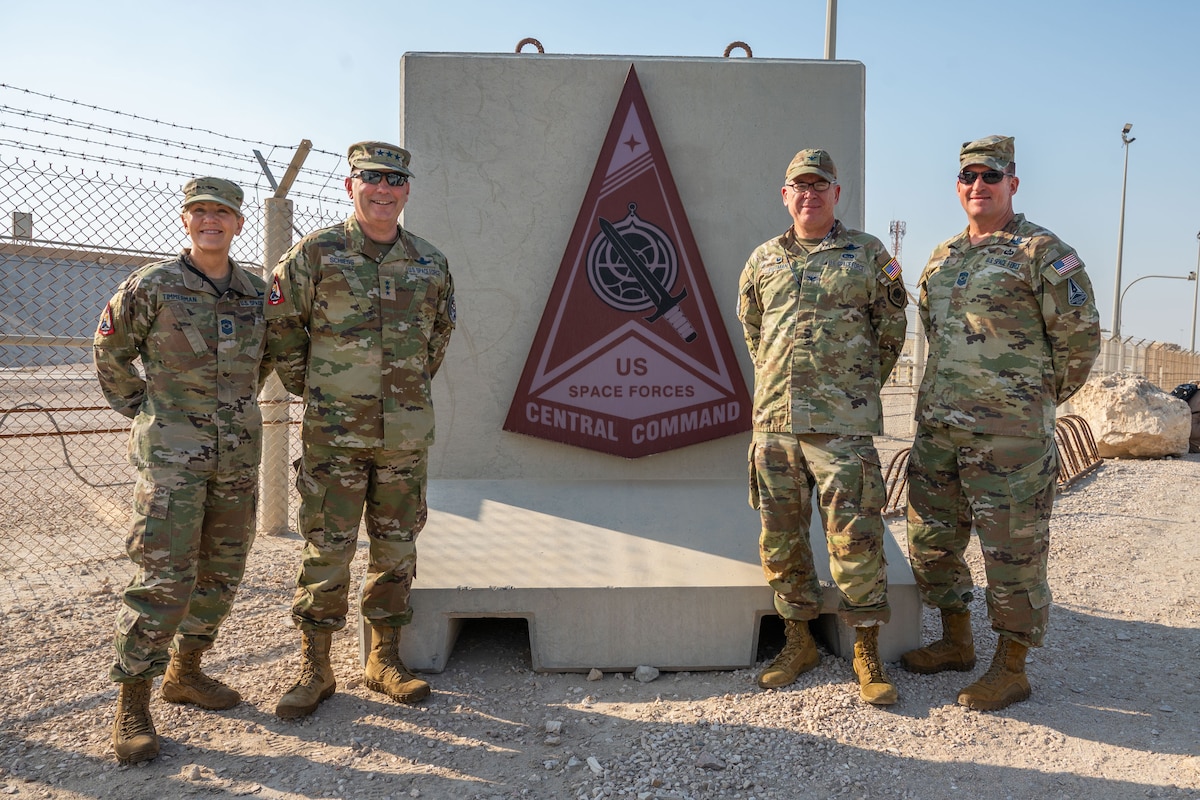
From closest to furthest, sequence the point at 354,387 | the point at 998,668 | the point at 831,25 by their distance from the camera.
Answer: the point at 354,387 → the point at 998,668 → the point at 831,25

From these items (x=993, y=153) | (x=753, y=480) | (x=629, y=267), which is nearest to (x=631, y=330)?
(x=629, y=267)

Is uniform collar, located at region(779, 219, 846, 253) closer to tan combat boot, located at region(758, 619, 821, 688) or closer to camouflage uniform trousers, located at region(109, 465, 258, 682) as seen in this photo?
tan combat boot, located at region(758, 619, 821, 688)

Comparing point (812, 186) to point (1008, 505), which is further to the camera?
point (812, 186)

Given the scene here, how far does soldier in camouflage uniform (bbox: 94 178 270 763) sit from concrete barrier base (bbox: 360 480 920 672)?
0.78 metres

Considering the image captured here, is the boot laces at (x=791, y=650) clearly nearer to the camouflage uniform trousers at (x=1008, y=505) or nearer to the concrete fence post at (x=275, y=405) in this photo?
the camouflage uniform trousers at (x=1008, y=505)

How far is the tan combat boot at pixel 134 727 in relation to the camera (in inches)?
113

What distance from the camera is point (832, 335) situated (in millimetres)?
3469

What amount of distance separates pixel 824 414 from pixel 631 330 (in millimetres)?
1377

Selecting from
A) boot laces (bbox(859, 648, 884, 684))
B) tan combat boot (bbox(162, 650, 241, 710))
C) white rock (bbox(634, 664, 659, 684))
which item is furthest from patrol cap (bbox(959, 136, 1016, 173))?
tan combat boot (bbox(162, 650, 241, 710))

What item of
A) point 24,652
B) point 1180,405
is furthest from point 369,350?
point 1180,405

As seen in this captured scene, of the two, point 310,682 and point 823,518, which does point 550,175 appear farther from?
point 310,682

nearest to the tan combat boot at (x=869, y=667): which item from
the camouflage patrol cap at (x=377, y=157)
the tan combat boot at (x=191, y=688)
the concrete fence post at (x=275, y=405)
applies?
the tan combat boot at (x=191, y=688)

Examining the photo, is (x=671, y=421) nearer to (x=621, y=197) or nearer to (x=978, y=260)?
(x=621, y=197)

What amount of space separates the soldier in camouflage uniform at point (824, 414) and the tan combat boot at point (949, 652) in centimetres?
34
